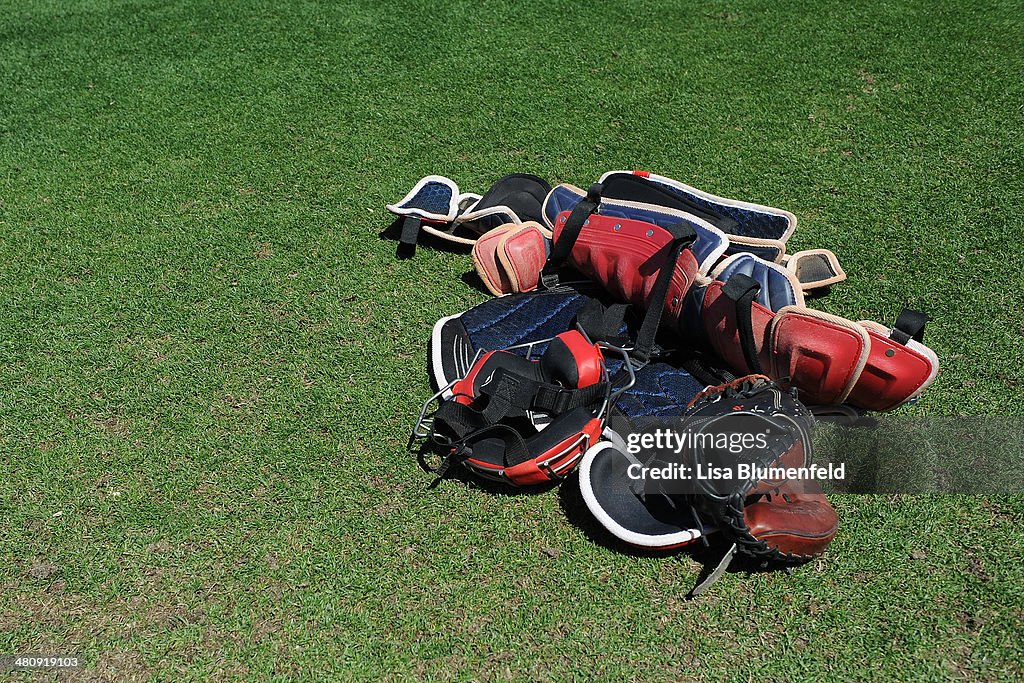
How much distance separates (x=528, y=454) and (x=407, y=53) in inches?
131

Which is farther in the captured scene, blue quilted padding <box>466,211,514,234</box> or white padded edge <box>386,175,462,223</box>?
white padded edge <box>386,175,462,223</box>

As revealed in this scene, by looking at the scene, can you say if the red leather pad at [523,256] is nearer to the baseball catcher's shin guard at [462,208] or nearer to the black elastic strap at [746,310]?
the baseball catcher's shin guard at [462,208]

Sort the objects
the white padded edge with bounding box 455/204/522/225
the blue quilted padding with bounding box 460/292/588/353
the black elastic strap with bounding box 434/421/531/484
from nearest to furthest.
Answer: the black elastic strap with bounding box 434/421/531/484, the blue quilted padding with bounding box 460/292/588/353, the white padded edge with bounding box 455/204/522/225

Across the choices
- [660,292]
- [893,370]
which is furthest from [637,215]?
[893,370]

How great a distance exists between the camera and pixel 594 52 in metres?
5.02

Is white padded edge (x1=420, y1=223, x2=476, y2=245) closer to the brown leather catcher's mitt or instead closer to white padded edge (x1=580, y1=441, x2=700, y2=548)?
white padded edge (x1=580, y1=441, x2=700, y2=548)

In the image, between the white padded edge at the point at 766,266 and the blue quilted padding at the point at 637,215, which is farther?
the blue quilted padding at the point at 637,215

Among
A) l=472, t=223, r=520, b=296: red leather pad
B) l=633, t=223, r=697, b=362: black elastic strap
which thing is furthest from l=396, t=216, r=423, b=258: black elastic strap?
l=633, t=223, r=697, b=362: black elastic strap

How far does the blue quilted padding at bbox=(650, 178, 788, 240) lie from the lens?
3.52 meters

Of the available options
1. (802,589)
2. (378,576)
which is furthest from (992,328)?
(378,576)

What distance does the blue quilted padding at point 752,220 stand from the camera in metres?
3.52

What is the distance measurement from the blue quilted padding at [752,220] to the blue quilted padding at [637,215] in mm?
338

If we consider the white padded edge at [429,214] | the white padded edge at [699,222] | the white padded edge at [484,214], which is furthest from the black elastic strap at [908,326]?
the white padded edge at [429,214]

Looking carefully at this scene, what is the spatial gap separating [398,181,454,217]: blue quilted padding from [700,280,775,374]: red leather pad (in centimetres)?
147
